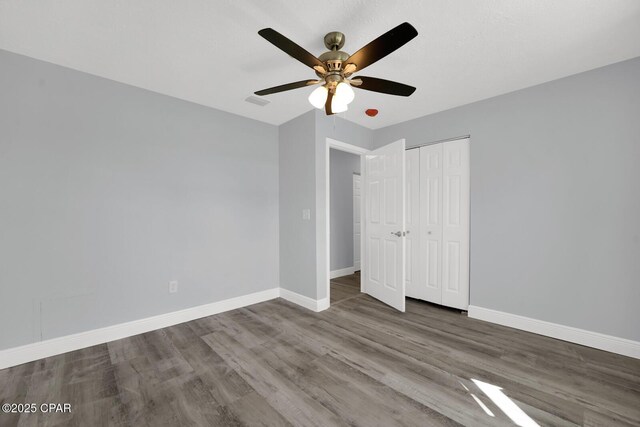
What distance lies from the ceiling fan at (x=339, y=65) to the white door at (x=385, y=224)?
153cm

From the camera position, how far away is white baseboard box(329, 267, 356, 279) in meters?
4.96

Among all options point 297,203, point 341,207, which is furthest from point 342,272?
point 297,203

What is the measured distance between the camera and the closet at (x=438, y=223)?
322 centimetres

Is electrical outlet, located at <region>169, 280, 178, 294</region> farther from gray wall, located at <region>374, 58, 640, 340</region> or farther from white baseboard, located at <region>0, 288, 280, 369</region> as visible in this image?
gray wall, located at <region>374, 58, 640, 340</region>

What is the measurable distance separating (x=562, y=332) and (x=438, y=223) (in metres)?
1.55

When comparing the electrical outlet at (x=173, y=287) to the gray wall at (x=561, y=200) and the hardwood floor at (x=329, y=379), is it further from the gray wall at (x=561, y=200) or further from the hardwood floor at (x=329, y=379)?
the gray wall at (x=561, y=200)

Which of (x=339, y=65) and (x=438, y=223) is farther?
(x=438, y=223)

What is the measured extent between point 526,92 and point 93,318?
4762 mm

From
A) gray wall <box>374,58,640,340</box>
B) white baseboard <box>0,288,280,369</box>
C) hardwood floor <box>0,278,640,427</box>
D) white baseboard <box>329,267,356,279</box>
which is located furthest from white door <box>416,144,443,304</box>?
white baseboard <box>0,288,280,369</box>

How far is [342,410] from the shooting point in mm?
1637

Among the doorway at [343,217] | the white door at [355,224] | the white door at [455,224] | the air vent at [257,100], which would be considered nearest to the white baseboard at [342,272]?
the doorway at [343,217]

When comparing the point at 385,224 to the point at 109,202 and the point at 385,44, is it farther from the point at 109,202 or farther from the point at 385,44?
the point at 109,202

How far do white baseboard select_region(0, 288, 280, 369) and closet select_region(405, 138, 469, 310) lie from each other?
7.70ft

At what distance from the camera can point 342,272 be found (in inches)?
202
